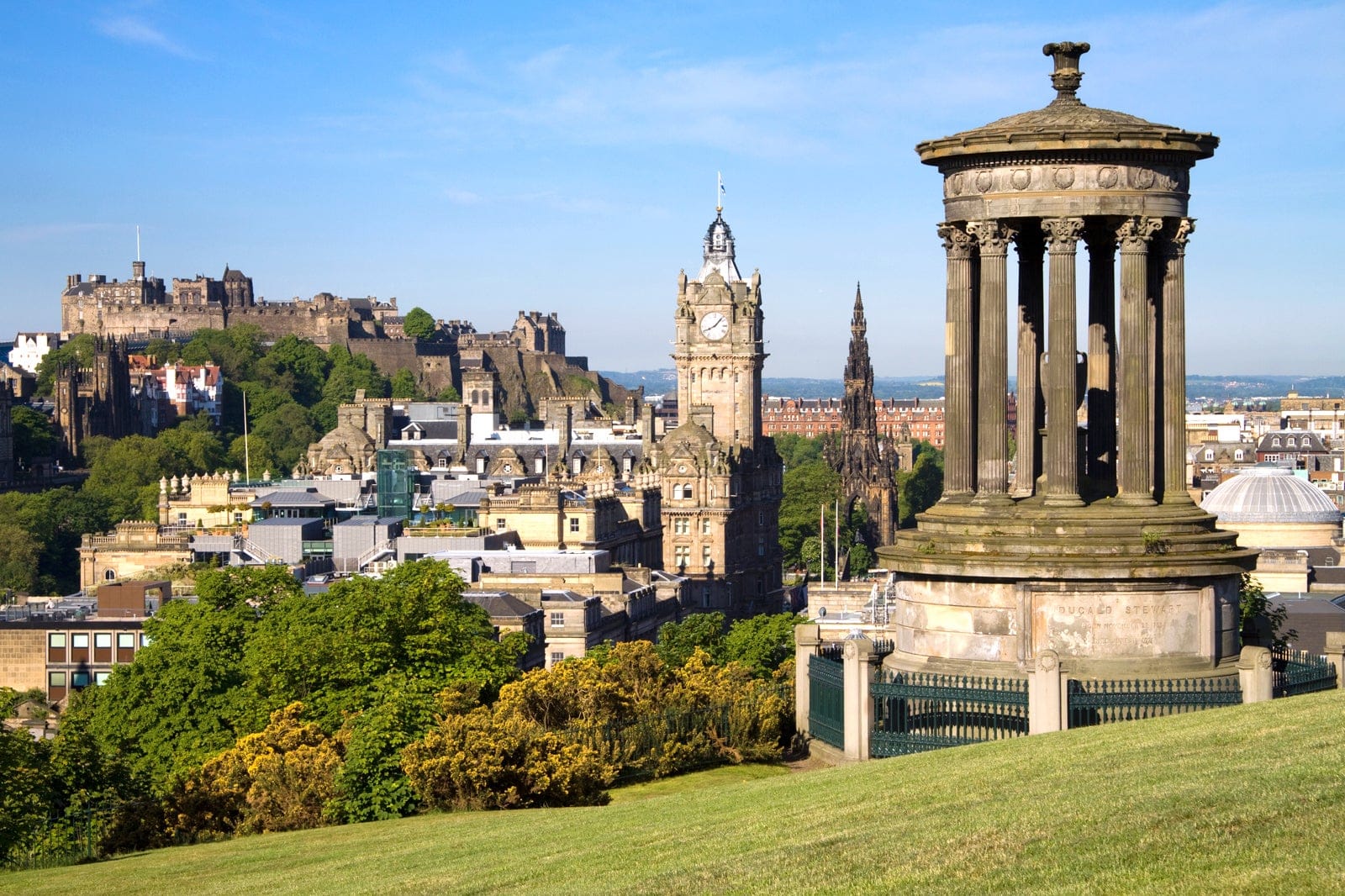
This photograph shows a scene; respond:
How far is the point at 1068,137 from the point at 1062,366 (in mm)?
3109

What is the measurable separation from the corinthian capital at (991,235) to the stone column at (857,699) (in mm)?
5709

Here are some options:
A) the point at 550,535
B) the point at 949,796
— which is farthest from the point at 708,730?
the point at 550,535

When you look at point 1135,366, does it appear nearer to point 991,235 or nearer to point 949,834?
point 991,235

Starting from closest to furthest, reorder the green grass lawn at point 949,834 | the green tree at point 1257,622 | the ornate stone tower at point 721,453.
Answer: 1. the green grass lawn at point 949,834
2. the green tree at point 1257,622
3. the ornate stone tower at point 721,453

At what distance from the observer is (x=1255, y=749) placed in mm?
25844

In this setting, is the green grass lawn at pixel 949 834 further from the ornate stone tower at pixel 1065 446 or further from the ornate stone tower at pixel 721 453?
the ornate stone tower at pixel 721 453

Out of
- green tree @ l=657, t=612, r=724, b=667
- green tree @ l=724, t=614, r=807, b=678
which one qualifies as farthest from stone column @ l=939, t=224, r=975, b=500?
green tree @ l=657, t=612, r=724, b=667

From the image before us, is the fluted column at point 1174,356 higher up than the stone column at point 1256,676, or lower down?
higher up

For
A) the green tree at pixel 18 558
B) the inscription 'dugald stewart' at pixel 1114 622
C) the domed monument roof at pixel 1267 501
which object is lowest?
the green tree at pixel 18 558

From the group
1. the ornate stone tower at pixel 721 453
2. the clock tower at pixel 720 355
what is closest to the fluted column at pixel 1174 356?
the ornate stone tower at pixel 721 453

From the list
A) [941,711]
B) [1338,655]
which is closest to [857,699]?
[941,711]

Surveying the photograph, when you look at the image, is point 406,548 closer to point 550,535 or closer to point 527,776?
point 550,535

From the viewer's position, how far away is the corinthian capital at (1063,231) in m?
33.2

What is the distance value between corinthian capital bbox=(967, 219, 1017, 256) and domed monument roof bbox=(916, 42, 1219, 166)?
3.17 ft
